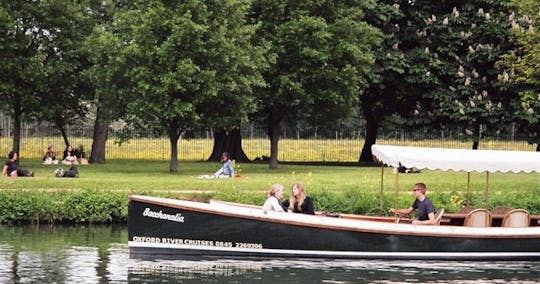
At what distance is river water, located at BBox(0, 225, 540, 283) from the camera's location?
27.4 meters

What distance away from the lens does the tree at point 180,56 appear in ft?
163

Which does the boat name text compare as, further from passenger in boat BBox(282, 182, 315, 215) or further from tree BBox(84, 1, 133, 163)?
tree BBox(84, 1, 133, 163)

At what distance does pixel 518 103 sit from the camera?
6238cm

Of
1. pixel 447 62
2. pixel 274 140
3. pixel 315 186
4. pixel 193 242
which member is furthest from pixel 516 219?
pixel 447 62

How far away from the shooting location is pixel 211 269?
29.0 metres

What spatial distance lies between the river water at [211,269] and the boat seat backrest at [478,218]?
1.01 meters

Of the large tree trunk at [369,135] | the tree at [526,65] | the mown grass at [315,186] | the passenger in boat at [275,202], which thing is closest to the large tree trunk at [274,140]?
the mown grass at [315,186]

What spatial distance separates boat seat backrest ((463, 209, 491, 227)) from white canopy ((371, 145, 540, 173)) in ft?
3.44

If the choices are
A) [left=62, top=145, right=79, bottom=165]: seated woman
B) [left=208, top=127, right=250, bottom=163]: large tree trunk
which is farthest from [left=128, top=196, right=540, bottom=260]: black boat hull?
[left=208, top=127, right=250, bottom=163]: large tree trunk

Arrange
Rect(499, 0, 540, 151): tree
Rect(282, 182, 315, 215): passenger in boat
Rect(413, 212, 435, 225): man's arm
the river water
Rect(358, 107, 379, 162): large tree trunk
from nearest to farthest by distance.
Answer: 1. the river water
2. Rect(413, 212, 435, 225): man's arm
3. Rect(282, 182, 315, 215): passenger in boat
4. Rect(499, 0, 540, 151): tree
5. Rect(358, 107, 379, 162): large tree trunk

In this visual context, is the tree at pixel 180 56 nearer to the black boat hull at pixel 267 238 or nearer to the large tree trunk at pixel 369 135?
the large tree trunk at pixel 369 135

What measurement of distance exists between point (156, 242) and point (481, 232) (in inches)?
313

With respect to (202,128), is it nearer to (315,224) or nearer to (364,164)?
(364,164)

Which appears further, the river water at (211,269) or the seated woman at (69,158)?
the seated woman at (69,158)
